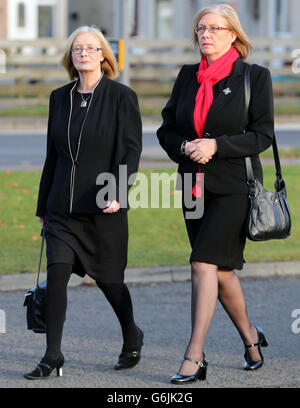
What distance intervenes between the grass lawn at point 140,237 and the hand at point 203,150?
10.3 feet

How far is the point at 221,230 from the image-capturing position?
5531 millimetres

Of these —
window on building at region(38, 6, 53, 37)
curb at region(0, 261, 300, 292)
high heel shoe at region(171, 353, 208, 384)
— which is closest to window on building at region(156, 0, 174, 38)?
window on building at region(38, 6, 53, 37)

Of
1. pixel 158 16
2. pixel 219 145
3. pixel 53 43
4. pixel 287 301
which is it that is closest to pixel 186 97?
pixel 219 145

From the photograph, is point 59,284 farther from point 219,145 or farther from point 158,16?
point 158,16

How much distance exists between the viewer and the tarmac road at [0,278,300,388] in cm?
555

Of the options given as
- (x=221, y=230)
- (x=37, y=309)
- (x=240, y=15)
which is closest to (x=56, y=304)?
(x=37, y=309)

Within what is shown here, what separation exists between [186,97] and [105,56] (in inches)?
21.0

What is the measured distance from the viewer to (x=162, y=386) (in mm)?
5410

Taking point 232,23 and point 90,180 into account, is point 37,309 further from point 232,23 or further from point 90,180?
point 232,23

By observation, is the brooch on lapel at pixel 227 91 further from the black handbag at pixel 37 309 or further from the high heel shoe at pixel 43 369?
the high heel shoe at pixel 43 369

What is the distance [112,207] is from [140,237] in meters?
4.12

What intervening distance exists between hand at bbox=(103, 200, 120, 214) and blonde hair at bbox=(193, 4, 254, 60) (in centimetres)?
103

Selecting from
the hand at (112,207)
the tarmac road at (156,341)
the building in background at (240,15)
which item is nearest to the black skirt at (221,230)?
the hand at (112,207)

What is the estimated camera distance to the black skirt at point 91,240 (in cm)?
566
